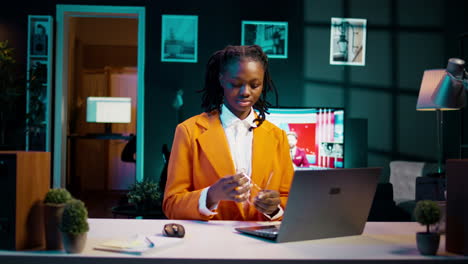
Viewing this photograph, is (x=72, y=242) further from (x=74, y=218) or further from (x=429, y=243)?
(x=429, y=243)

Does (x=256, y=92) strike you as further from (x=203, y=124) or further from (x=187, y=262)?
(x=187, y=262)

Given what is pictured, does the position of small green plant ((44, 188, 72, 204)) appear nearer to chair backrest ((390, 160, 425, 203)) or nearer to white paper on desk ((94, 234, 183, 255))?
white paper on desk ((94, 234, 183, 255))

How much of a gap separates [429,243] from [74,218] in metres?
0.84

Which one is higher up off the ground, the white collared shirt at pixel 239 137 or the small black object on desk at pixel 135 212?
the white collared shirt at pixel 239 137

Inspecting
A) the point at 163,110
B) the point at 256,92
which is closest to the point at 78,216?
the point at 256,92

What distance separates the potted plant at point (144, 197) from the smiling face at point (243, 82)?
7.35 feet

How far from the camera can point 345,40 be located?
5.86 metres

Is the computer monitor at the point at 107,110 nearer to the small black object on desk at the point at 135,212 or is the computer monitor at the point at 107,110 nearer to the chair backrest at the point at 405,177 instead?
the small black object on desk at the point at 135,212

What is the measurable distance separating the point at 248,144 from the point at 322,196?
675mm

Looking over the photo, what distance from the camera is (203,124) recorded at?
1849 mm

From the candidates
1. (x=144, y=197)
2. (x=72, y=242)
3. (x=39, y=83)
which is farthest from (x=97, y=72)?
(x=72, y=242)

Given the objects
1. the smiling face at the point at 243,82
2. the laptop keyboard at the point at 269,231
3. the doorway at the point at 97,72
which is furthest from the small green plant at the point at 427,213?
the doorway at the point at 97,72

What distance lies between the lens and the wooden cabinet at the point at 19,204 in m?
1.11

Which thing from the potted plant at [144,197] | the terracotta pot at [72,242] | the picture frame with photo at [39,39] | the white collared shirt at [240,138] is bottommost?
the potted plant at [144,197]
